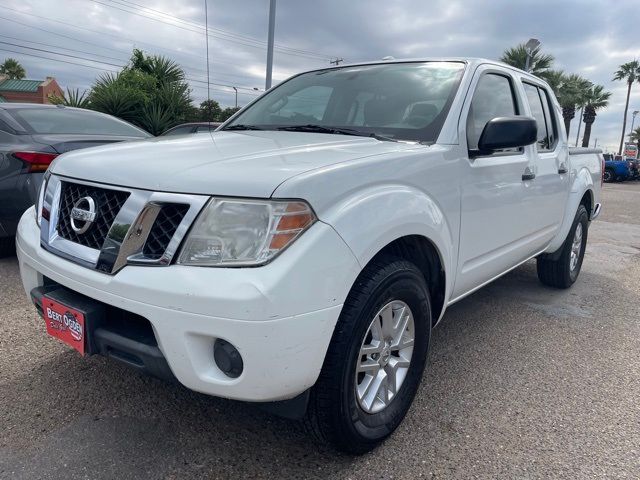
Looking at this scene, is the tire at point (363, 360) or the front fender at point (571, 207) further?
the front fender at point (571, 207)

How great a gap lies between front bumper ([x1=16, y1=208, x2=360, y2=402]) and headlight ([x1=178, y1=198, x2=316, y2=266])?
0.14 feet

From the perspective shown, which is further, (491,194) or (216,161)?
(491,194)

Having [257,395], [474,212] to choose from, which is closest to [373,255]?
[257,395]

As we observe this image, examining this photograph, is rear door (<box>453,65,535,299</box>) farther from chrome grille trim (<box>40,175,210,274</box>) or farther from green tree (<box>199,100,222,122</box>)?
green tree (<box>199,100,222,122</box>)

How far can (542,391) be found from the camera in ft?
9.04

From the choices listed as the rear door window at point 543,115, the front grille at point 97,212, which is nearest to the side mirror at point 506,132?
the rear door window at point 543,115

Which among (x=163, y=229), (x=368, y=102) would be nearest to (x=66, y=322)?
(x=163, y=229)

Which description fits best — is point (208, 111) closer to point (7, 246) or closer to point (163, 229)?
point (7, 246)

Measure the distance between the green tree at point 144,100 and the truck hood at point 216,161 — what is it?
1081 cm

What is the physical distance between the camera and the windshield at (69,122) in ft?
15.0

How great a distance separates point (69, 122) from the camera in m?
4.89

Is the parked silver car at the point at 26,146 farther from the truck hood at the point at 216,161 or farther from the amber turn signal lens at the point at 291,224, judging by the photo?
the amber turn signal lens at the point at 291,224

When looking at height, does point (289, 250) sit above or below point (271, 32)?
below

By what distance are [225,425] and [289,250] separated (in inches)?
42.7
